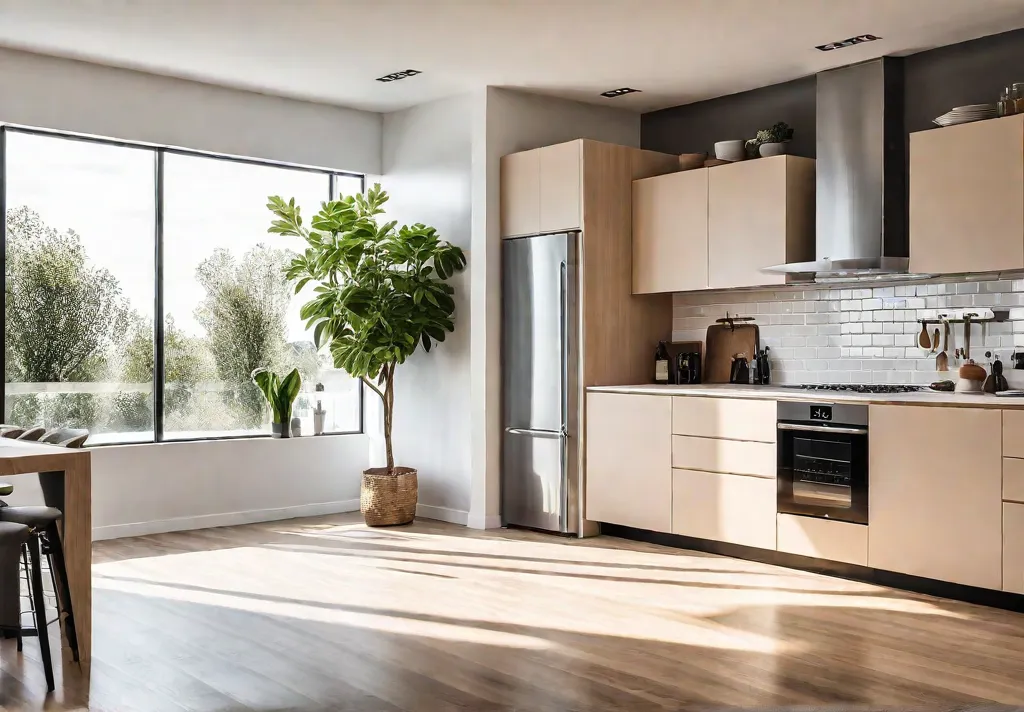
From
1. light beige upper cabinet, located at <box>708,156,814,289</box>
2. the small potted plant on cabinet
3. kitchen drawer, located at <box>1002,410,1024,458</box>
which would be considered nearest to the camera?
kitchen drawer, located at <box>1002,410,1024,458</box>

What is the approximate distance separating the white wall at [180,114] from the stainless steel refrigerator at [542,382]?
1.53m

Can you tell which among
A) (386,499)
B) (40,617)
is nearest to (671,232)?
(386,499)

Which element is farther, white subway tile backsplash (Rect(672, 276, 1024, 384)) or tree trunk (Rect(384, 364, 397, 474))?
tree trunk (Rect(384, 364, 397, 474))

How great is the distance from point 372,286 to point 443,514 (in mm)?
1552

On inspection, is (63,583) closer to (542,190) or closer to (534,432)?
(534,432)

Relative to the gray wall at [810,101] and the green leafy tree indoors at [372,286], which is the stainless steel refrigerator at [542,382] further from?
the gray wall at [810,101]

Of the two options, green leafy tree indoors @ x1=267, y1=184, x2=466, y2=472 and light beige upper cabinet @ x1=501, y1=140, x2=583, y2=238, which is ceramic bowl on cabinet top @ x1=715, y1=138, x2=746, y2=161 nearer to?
light beige upper cabinet @ x1=501, y1=140, x2=583, y2=238

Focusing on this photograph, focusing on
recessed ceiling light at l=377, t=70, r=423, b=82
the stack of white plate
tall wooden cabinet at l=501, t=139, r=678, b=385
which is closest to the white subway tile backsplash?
tall wooden cabinet at l=501, t=139, r=678, b=385

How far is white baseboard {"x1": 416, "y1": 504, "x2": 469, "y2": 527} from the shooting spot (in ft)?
21.4

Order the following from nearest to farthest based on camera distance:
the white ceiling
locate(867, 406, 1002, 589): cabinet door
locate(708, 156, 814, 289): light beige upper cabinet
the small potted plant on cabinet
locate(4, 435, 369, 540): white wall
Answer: locate(867, 406, 1002, 589): cabinet door < the white ceiling < locate(708, 156, 814, 289): light beige upper cabinet < the small potted plant on cabinet < locate(4, 435, 369, 540): white wall

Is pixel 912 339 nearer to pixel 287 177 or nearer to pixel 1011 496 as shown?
pixel 1011 496

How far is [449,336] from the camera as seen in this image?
668cm

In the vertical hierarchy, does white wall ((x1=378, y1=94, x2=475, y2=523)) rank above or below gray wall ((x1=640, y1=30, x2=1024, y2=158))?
below

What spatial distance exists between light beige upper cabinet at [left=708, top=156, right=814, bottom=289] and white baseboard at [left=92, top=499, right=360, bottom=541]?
2963 mm
